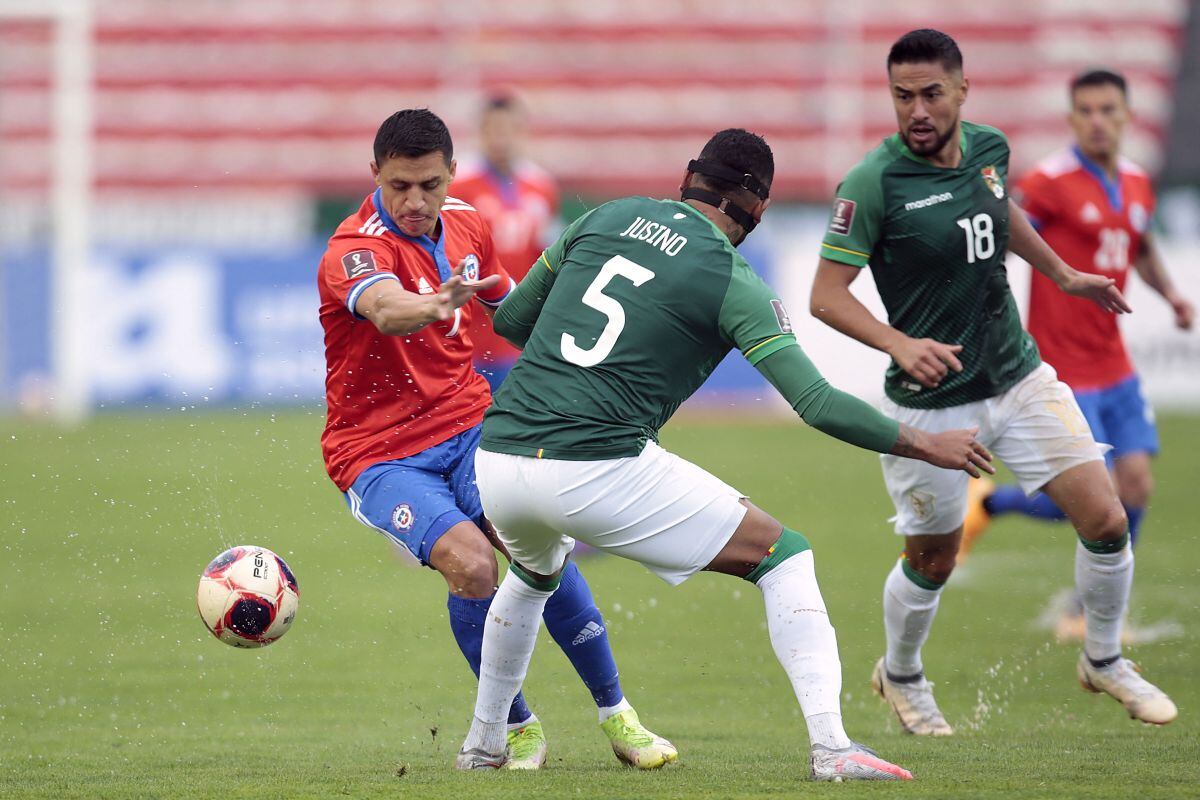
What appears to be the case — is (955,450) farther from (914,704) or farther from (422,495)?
(914,704)

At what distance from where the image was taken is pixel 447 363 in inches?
241

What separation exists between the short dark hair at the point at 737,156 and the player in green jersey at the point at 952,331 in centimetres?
98

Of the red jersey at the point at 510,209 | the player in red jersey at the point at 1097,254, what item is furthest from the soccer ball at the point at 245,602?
the red jersey at the point at 510,209

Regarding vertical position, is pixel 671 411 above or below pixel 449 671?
above

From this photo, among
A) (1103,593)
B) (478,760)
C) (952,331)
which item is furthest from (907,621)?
(478,760)

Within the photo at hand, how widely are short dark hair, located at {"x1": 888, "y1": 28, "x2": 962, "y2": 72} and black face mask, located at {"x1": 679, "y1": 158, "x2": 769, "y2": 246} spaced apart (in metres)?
Result: 1.18

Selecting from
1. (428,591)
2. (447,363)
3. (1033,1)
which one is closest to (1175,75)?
(1033,1)

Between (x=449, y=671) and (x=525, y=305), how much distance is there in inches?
105

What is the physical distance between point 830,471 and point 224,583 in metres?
9.37

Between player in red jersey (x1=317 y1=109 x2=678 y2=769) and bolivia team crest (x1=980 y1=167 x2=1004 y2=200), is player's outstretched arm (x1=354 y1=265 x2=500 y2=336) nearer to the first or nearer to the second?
player in red jersey (x1=317 y1=109 x2=678 y2=769)

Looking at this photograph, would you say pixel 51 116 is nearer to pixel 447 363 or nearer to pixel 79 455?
pixel 79 455

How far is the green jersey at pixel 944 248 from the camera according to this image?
6277 mm

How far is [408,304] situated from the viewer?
17.7ft

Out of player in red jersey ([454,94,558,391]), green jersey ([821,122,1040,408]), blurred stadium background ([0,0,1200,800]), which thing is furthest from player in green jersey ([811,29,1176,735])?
player in red jersey ([454,94,558,391])
